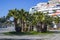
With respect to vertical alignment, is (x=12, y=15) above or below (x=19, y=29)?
above

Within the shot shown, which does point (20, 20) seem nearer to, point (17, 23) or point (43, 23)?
point (17, 23)

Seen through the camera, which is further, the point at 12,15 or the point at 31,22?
the point at 31,22

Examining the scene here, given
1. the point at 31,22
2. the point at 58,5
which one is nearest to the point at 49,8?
the point at 58,5

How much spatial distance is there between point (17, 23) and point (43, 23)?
287 inches

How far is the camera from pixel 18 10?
6194 cm

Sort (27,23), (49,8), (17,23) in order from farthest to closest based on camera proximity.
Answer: (49,8)
(27,23)
(17,23)

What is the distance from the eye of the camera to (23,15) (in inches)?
2445

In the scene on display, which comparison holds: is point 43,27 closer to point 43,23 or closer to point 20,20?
point 43,23

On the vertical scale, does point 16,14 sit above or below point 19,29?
above

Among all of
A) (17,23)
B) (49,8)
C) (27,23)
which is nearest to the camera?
(17,23)

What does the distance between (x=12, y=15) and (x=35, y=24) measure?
6.81 m

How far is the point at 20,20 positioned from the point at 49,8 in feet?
311

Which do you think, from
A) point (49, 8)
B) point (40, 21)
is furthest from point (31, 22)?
point (49, 8)

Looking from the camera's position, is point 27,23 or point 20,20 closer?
point 20,20
